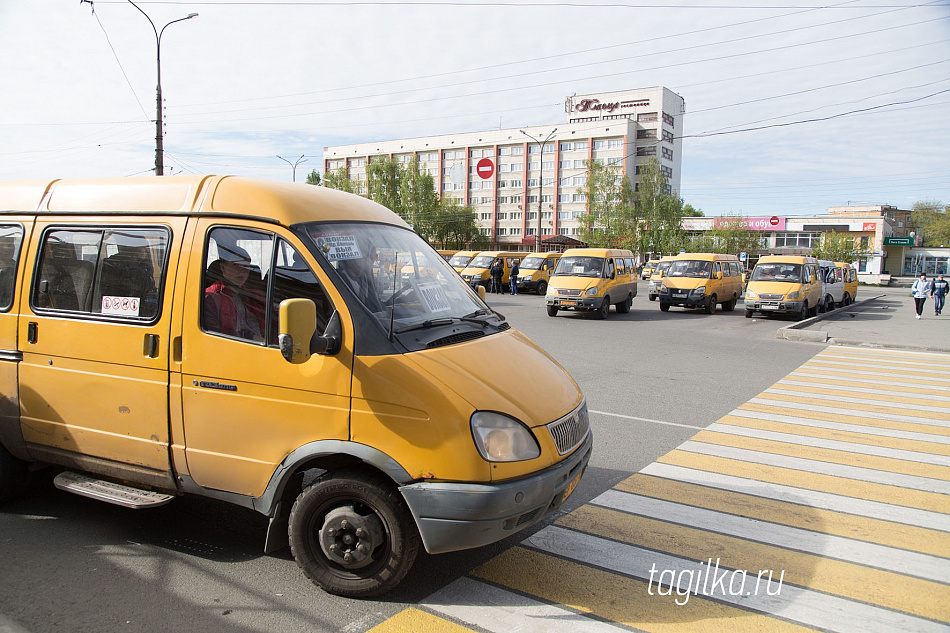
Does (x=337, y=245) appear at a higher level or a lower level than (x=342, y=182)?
lower

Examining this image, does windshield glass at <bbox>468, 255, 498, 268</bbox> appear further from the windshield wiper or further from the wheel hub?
the wheel hub

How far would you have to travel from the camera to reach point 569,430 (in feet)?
12.3

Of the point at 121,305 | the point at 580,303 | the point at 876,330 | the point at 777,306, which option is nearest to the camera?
the point at 121,305

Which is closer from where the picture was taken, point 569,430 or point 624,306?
point 569,430

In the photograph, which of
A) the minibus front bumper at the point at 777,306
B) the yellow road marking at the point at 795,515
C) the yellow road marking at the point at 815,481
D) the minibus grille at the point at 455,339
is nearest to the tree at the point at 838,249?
the minibus front bumper at the point at 777,306

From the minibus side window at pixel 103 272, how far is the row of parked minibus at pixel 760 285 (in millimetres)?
20448

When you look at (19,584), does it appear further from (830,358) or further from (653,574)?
(830,358)

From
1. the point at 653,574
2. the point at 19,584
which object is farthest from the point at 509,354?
the point at 19,584

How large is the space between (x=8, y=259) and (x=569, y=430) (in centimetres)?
413

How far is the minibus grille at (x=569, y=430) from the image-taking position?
3.60 metres

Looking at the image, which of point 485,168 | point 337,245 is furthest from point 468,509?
point 485,168
